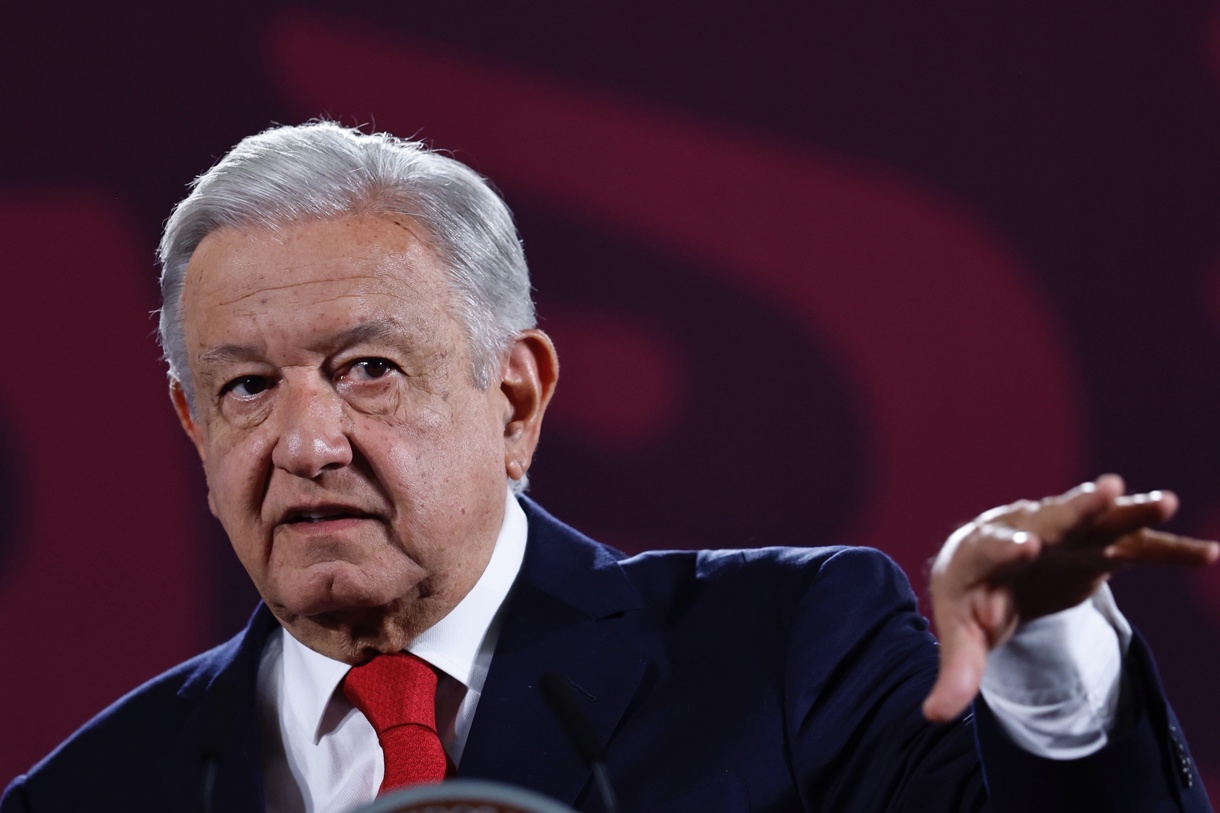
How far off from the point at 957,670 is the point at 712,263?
57.0 inches

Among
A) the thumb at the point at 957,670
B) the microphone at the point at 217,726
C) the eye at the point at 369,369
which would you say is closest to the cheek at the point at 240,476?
the eye at the point at 369,369

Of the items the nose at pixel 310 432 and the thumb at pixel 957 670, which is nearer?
the thumb at pixel 957 670

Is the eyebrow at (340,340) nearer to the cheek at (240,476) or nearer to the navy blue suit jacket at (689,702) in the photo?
the cheek at (240,476)

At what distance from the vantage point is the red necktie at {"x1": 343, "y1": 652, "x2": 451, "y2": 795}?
1.46 m

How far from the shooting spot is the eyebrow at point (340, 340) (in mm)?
1530

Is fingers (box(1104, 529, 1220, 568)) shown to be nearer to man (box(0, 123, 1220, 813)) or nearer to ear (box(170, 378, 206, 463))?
man (box(0, 123, 1220, 813))

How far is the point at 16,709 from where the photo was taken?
89.0 inches

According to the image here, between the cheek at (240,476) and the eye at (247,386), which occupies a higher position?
the eye at (247,386)

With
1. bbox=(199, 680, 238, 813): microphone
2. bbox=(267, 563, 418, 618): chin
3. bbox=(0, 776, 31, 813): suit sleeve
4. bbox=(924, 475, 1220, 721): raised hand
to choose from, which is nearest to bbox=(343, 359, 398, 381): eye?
bbox=(267, 563, 418, 618): chin

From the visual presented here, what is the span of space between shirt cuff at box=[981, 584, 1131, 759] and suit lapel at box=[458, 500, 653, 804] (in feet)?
1.48

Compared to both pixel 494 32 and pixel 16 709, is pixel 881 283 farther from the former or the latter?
pixel 16 709

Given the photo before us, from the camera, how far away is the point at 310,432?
1.49 meters

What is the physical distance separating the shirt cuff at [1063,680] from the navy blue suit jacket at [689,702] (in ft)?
0.57

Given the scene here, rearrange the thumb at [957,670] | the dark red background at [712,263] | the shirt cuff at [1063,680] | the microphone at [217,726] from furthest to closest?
the dark red background at [712,263] < the microphone at [217,726] < the shirt cuff at [1063,680] < the thumb at [957,670]
